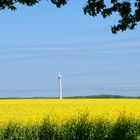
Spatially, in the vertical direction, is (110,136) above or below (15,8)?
below

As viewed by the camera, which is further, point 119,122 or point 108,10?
point 119,122

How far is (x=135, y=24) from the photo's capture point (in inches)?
530

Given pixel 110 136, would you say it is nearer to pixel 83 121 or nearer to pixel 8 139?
pixel 83 121

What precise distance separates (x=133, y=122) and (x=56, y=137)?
142 inches

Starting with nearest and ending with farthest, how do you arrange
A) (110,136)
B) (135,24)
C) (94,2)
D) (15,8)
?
1. (15,8)
2. (94,2)
3. (135,24)
4. (110,136)

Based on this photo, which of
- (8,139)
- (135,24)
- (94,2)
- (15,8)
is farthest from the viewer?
(8,139)

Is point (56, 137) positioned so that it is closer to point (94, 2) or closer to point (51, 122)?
point (51, 122)

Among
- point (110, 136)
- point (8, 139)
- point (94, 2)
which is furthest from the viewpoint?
point (110, 136)

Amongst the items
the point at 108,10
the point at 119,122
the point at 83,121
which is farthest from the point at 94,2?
the point at 119,122

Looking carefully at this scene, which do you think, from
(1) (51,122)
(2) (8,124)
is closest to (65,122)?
(1) (51,122)

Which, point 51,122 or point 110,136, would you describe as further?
point 110,136

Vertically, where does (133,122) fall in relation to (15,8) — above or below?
below

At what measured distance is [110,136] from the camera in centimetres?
1905

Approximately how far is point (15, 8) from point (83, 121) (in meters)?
7.24
